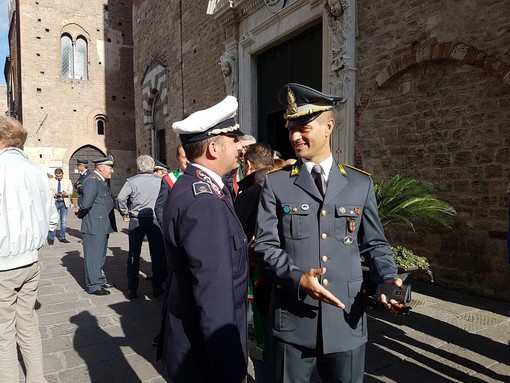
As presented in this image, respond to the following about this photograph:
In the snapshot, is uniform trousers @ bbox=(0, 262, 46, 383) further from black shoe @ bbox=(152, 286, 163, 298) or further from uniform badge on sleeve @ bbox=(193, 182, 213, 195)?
black shoe @ bbox=(152, 286, 163, 298)

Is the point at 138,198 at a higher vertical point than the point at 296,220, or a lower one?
lower

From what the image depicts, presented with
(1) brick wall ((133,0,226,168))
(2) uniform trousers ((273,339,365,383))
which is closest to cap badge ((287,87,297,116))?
(2) uniform trousers ((273,339,365,383))

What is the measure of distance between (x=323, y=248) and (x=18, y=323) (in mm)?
2277

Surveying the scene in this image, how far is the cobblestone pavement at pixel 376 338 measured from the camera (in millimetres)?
3070

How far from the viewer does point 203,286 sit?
148 centimetres

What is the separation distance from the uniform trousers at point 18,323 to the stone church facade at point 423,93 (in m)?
4.81

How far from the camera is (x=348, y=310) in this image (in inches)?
71.0

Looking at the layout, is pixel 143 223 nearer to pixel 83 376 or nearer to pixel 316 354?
pixel 83 376

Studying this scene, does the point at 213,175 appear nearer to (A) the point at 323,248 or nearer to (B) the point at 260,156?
(A) the point at 323,248

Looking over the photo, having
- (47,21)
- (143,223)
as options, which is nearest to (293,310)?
(143,223)

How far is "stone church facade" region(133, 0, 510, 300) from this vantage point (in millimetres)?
4570

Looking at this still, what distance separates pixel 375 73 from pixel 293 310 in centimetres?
506

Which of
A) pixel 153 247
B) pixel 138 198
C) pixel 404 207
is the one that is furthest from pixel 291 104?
pixel 153 247

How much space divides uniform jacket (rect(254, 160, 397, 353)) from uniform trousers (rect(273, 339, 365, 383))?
0.18 feet
